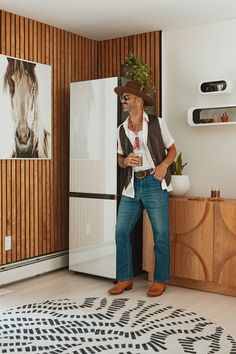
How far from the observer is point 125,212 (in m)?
4.06

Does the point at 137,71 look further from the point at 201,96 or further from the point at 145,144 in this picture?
the point at 145,144

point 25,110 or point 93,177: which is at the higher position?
point 25,110

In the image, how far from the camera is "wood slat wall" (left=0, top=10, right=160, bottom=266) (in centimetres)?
430

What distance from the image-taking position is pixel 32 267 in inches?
179

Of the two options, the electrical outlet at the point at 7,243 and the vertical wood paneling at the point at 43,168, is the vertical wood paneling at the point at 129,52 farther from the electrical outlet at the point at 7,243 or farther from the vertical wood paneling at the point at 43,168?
the electrical outlet at the point at 7,243

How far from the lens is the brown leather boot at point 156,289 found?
12.9ft

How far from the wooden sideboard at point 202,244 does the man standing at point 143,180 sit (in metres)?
0.20

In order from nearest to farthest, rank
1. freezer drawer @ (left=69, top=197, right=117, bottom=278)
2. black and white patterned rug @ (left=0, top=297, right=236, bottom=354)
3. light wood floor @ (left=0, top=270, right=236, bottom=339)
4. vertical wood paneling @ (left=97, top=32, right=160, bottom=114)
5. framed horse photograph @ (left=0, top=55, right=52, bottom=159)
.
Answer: black and white patterned rug @ (left=0, top=297, right=236, bottom=354) → light wood floor @ (left=0, top=270, right=236, bottom=339) → framed horse photograph @ (left=0, top=55, right=52, bottom=159) → freezer drawer @ (left=69, top=197, right=117, bottom=278) → vertical wood paneling @ (left=97, top=32, right=160, bottom=114)

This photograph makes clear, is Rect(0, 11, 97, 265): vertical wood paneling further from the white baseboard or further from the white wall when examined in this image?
the white wall

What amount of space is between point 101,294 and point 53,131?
1.70 meters

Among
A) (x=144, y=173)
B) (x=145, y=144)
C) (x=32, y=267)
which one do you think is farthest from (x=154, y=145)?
(x=32, y=267)

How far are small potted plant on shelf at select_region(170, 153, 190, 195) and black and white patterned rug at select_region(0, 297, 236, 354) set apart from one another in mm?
1105

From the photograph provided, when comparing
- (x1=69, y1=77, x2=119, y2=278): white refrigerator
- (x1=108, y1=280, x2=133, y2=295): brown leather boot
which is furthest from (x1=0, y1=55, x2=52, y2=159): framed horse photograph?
(x1=108, y1=280, x2=133, y2=295): brown leather boot

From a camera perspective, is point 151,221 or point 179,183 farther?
point 179,183
